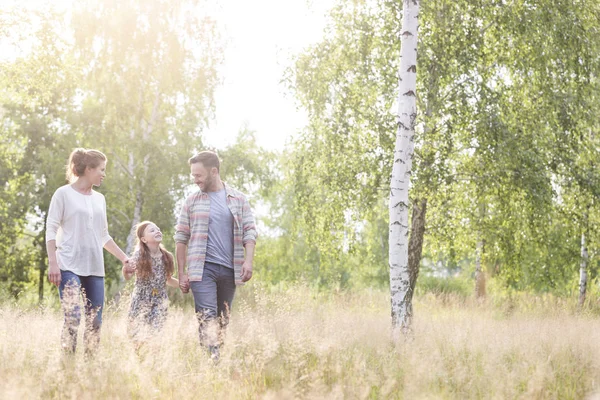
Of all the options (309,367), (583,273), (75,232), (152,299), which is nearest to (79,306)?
(75,232)

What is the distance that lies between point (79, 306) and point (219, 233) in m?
1.28

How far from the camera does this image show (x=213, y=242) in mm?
5305

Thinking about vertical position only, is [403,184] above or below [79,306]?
above

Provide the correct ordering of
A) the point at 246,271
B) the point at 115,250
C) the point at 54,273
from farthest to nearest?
the point at 115,250
the point at 246,271
the point at 54,273

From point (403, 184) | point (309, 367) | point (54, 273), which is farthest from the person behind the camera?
point (403, 184)

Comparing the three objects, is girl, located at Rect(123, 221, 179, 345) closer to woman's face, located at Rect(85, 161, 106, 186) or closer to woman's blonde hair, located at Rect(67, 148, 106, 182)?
woman's face, located at Rect(85, 161, 106, 186)

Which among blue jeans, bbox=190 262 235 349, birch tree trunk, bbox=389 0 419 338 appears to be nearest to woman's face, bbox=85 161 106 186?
blue jeans, bbox=190 262 235 349

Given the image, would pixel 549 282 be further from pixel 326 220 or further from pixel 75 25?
pixel 75 25

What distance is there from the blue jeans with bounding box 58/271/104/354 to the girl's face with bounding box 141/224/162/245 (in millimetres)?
759

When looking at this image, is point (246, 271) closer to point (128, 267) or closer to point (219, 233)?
point (219, 233)

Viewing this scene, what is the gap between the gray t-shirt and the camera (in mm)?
5285

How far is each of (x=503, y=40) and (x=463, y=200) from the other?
9.00ft

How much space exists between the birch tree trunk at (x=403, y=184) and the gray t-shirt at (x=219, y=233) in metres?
2.45

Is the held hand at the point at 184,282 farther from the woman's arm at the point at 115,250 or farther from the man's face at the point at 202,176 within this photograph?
the man's face at the point at 202,176
